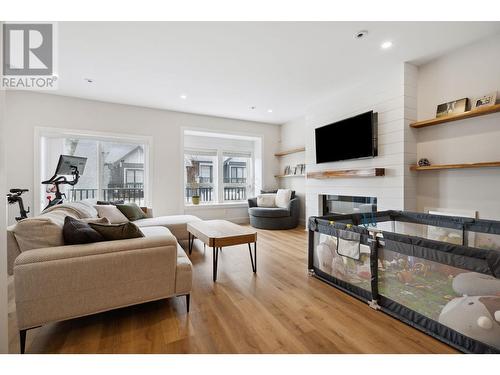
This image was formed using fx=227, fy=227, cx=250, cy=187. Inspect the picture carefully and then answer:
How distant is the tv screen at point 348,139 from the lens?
3461 mm

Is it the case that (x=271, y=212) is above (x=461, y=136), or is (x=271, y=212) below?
below

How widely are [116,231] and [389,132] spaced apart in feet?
11.8

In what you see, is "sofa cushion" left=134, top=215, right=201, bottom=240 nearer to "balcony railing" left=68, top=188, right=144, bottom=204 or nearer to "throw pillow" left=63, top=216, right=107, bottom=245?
"balcony railing" left=68, top=188, right=144, bottom=204

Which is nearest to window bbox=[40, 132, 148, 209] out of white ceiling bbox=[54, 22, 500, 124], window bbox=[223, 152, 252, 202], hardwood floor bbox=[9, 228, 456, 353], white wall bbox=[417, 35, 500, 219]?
white ceiling bbox=[54, 22, 500, 124]

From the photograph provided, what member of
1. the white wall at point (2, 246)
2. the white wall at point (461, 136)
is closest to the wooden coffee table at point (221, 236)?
the white wall at point (2, 246)

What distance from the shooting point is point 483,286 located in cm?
132

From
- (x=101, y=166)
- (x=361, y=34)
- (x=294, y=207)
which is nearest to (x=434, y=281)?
(x=361, y=34)

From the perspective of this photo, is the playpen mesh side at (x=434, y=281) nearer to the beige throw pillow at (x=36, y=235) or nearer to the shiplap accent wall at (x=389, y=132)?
the shiplap accent wall at (x=389, y=132)

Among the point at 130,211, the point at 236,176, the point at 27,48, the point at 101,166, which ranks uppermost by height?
the point at 27,48

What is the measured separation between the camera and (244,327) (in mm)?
1626

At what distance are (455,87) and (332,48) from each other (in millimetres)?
1640

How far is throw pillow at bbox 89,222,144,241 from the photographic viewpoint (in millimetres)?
1690

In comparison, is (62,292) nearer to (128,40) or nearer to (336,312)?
(336,312)

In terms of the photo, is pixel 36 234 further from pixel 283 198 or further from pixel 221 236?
pixel 283 198
